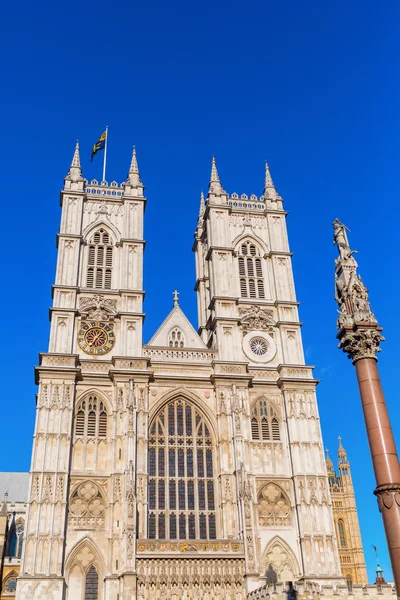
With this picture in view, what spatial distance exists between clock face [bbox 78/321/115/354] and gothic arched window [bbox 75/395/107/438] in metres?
Result: 3.05

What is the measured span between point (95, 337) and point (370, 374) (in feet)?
74.3

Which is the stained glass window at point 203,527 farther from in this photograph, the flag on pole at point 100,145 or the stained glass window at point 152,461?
the flag on pole at point 100,145

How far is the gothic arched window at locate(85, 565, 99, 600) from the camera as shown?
103 ft

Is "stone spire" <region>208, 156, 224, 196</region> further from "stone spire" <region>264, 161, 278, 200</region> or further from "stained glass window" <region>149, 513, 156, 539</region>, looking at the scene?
"stained glass window" <region>149, 513, 156, 539</region>

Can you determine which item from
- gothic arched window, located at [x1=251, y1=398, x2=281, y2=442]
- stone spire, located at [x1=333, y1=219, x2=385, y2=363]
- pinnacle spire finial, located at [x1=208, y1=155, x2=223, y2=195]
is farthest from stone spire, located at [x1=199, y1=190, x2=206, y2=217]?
stone spire, located at [x1=333, y1=219, x2=385, y2=363]

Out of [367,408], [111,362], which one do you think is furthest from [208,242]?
[367,408]

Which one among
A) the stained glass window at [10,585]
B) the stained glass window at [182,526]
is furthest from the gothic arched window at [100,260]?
the stained glass window at [10,585]

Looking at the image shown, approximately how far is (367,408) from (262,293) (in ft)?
79.8

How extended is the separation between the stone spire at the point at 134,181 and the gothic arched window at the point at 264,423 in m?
16.9

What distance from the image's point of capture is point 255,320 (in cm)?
4062

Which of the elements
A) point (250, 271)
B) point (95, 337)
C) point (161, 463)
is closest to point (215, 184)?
point (250, 271)

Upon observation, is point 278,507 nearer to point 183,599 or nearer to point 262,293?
point 183,599

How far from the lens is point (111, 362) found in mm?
37188

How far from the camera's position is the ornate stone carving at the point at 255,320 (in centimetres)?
4041
